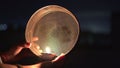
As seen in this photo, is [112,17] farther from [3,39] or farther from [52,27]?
Result: [52,27]

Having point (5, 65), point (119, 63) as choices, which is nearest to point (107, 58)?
point (119, 63)

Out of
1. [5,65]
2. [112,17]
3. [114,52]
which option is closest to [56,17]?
[5,65]

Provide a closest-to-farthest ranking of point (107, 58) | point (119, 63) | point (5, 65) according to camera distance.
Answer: point (5, 65), point (119, 63), point (107, 58)

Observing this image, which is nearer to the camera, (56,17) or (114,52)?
(56,17)

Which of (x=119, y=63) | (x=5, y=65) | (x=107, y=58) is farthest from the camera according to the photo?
(x=107, y=58)

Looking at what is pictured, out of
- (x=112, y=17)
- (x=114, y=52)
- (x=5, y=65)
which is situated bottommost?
(x=114, y=52)

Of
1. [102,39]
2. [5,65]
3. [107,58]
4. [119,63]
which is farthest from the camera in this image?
[102,39]

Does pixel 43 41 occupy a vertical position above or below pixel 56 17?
below

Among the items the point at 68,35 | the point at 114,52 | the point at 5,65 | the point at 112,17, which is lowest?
the point at 114,52

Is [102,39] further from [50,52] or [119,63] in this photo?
[50,52]
